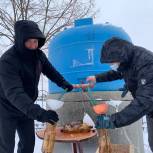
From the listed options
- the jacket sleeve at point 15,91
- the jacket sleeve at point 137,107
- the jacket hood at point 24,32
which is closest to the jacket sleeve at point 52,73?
the jacket hood at point 24,32

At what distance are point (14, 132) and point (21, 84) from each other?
561 millimetres

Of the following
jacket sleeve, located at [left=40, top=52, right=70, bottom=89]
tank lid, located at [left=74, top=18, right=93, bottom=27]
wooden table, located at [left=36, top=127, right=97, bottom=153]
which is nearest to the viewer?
wooden table, located at [left=36, top=127, right=97, bottom=153]

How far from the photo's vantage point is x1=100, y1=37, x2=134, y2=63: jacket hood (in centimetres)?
232

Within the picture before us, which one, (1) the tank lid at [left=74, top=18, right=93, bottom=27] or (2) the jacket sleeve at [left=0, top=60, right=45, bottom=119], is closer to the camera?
(2) the jacket sleeve at [left=0, top=60, right=45, bottom=119]

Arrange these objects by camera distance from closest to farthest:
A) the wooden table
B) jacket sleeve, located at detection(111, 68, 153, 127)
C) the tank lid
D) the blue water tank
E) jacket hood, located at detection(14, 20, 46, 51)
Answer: jacket sleeve, located at detection(111, 68, 153, 127) < jacket hood, located at detection(14, 20, 46, 51) < the wooden table < the blue water tank < the tank lid

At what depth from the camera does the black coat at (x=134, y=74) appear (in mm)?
2082

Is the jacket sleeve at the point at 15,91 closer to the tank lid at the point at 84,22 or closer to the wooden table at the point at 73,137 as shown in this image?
the wooden table at the point at 73,137

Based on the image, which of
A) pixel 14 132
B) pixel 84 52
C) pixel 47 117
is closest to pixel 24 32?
pixel 47 117

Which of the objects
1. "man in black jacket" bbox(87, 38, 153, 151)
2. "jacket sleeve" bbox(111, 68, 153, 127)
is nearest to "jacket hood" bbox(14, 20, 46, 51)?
"man in black jacket" bbox(87, 38, 153, 151)

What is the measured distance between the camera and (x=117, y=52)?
7.63 ft

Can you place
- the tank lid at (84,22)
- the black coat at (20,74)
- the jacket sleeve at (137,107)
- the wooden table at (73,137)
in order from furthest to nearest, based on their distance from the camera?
the tank lid at (84,22), the wooden table at (73,137), the black coat at (20,74), the jacket sleeve at (137,107)

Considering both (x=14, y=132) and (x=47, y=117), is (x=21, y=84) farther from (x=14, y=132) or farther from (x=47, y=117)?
(x=14, y=132)

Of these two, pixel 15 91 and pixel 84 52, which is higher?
pixel 84 52

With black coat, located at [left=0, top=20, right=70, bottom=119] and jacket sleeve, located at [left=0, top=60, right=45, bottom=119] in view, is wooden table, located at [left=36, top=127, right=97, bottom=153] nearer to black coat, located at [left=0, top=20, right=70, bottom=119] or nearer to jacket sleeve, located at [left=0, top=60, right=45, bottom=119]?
black coat, located at [left=0, top=20, right=70, bottom=119]
